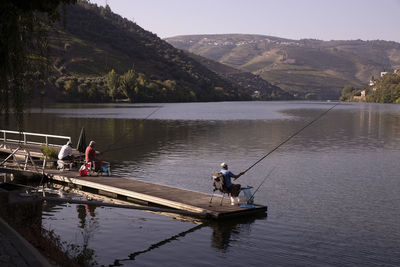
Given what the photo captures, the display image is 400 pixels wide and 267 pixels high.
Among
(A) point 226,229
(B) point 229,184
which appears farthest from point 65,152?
(A) point 226,229

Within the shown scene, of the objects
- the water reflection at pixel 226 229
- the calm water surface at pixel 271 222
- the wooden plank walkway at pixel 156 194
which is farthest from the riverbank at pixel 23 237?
the wooden plank walkway at pixel 156 194

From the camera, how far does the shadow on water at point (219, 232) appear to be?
13.7 m

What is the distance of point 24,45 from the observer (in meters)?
11.2

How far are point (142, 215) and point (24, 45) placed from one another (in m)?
8.22

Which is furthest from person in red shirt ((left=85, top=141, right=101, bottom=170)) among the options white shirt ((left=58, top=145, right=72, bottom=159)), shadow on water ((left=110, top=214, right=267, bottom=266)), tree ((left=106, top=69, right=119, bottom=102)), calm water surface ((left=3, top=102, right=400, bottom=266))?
tree ((left=106, top=69, right=119, bottom=102))

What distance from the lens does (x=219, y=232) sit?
1535 cm

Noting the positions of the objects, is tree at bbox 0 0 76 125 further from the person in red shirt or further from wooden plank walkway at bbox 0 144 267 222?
the person in red shirt

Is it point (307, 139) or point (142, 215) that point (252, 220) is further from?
point (307, 139)

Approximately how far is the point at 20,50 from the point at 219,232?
324 inches

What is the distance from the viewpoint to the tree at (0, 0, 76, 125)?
34.1 ft

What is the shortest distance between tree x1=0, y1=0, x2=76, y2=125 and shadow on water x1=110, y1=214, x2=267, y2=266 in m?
5.00

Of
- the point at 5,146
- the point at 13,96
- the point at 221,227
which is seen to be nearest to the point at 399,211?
the point at 221,227

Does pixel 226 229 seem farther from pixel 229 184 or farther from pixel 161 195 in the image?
pixel 161 195

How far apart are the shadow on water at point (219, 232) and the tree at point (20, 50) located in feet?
16.4
